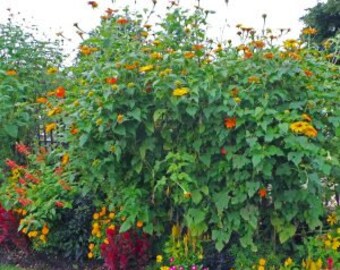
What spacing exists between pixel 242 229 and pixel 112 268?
1.02 meters

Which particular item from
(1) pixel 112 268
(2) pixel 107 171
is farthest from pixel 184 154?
(1) pixel 112 268

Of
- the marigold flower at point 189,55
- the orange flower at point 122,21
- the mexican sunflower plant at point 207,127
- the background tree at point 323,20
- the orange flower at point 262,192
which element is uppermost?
the background tree at point 323,20

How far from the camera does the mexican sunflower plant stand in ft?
10.5

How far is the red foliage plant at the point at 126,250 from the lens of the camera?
3.81m

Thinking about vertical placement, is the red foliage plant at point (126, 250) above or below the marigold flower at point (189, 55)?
below

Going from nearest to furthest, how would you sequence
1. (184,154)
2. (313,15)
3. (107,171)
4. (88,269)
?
(184,154), (107,171), (88,269), (313,15)

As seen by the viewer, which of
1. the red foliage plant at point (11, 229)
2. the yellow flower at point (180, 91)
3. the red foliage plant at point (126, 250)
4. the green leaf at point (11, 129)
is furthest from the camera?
the green leaf at point (11, 129)

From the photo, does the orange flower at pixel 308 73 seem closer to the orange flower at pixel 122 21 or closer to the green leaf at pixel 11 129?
the orange flower at pixel 122 21

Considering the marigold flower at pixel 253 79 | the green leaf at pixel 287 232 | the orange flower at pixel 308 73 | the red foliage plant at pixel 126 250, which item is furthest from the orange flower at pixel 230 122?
the red foliage plant at pixel 126 250

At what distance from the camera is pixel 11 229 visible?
4500 millimetres

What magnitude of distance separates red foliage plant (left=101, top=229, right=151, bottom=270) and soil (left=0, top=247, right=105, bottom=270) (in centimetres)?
42

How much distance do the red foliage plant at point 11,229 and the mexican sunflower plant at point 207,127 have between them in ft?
3.75

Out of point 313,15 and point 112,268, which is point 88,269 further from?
point 313,15

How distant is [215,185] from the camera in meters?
3.44
